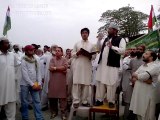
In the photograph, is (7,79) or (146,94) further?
(7,79)

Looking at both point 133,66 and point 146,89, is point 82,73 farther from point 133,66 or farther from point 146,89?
point 146,89

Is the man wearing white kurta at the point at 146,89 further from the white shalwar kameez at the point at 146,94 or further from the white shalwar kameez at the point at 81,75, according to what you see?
the white shalwar kameez at the point at 81,75

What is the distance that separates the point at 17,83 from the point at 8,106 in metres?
0.58

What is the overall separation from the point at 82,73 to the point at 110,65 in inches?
32.6

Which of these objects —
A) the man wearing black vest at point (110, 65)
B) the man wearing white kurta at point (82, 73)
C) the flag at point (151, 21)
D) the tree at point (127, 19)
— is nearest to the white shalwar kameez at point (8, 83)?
the man wearing white kurta at point (82, 73)

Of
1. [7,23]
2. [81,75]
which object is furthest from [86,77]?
[7,23]

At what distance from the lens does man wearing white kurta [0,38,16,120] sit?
6738 mm

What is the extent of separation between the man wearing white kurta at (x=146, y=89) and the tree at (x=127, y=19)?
113ft

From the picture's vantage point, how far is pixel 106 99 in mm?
7402

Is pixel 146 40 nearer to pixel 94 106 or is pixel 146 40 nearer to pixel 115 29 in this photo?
pixel 115 29

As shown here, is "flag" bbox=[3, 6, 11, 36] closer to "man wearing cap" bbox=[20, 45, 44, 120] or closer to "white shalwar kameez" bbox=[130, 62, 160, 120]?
"man wearing cap" bbox=[20, 45, 44, 120]

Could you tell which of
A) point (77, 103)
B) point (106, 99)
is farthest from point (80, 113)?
point (106, 99)

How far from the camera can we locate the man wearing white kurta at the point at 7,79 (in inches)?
265

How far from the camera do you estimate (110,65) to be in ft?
23.2
